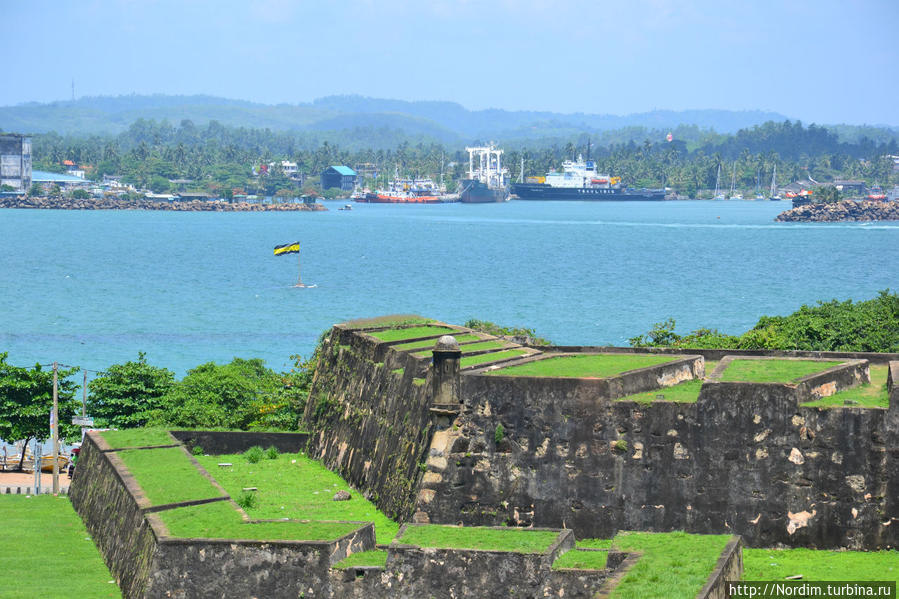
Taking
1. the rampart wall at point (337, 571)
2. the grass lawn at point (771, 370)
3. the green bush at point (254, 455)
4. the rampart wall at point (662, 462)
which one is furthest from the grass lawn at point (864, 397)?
the green bush at point (254, 455)

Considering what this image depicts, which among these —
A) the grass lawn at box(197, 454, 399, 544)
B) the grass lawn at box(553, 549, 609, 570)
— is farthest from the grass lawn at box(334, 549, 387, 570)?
the grass lawn at box(553, 549, 609, 570)

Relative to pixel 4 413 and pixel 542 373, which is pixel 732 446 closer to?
pixel 542 373

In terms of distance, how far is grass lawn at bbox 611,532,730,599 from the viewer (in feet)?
56.7

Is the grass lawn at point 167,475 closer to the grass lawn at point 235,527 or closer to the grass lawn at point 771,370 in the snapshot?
the grass lawn at point 235,527

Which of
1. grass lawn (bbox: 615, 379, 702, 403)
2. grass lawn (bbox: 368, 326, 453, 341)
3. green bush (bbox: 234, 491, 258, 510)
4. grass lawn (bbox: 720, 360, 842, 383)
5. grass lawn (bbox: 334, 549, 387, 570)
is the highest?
grass lawn (bbox: 720, 360, 842, 383)

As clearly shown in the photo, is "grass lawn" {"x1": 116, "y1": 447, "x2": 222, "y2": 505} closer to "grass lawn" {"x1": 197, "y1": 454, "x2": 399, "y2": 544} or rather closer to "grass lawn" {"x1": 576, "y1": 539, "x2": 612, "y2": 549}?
"grass lawn" {"x1": 197, "y1": 454, "x2": 399, "y2": 544}

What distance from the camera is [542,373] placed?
81.6 ft

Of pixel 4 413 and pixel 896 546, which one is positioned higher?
pixel 896 546

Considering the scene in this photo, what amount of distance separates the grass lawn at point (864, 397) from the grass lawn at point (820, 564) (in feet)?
8.37

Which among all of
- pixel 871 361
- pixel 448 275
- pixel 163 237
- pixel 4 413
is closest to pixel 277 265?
pixel 448 275

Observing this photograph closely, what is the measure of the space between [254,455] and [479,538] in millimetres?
Result: 12442

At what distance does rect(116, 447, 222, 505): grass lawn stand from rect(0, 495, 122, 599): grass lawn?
69.5 inches

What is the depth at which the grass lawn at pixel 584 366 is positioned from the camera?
24766 mm

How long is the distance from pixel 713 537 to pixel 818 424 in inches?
123
